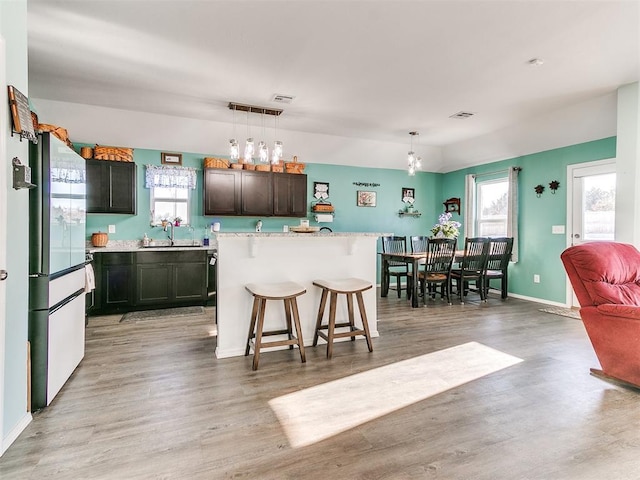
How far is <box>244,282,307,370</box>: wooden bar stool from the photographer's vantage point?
278cm

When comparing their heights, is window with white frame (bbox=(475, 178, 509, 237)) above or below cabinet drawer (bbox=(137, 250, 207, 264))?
above

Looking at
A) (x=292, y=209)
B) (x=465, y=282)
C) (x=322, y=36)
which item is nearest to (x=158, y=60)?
(x=322, y=36)

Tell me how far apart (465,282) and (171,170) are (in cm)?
499

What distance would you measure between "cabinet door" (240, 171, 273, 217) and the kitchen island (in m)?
2.57

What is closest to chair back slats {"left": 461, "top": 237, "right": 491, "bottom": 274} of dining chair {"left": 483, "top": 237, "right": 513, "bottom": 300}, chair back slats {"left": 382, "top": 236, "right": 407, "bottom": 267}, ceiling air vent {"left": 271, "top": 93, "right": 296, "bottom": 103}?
dining chair {"left": 483, "top": 237, "right": 513, "bottom": 300}

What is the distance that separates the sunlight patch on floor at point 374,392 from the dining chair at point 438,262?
2.10m

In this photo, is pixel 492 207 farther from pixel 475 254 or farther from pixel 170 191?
pixel 170 191

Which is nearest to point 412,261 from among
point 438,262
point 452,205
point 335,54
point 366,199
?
point 438,262

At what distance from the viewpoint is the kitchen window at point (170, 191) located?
17.8 feet

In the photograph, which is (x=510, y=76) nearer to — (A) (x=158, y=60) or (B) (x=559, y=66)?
(B) (x=559, y=66)

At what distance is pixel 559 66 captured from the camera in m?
3.37

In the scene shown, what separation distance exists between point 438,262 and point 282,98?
3179mm

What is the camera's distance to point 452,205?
7.26 m

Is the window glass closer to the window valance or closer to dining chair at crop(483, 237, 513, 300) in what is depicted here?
the window valance
